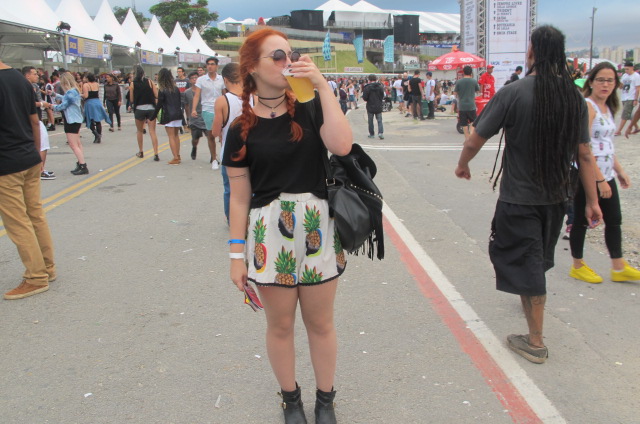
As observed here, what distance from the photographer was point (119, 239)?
20.5ft

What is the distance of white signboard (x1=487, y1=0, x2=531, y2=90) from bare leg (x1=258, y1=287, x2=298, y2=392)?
77.0 ft

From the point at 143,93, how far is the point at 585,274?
963 cm

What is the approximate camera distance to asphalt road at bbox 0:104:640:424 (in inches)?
118

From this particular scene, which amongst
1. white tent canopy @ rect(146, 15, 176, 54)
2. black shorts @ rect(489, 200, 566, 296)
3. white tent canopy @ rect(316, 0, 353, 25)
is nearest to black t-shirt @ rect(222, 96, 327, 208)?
black shorts @ rect(489, 200, 566, 296)

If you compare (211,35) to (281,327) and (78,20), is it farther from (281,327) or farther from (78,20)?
(281,327)

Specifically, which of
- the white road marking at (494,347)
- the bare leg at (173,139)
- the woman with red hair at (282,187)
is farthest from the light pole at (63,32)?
the woman with red hair at (282,187)

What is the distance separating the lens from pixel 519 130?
10.7ft

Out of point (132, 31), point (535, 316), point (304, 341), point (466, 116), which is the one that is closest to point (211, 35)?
point (132, 31)

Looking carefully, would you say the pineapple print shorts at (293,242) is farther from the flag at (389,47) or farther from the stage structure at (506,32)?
the flag at (389,47)

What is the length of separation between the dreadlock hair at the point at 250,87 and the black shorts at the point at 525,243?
164 cm

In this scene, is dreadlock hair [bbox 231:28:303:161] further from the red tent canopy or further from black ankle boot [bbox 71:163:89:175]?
the red tent canopy

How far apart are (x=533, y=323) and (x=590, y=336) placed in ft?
2.08

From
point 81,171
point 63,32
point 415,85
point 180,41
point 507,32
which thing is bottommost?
point 81,171

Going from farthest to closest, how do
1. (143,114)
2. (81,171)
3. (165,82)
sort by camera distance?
(143,114) → (165,82) → (81,171)
